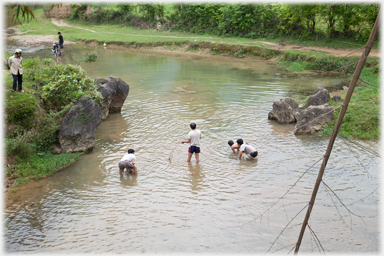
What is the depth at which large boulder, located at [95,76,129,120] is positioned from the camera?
14.5 meters

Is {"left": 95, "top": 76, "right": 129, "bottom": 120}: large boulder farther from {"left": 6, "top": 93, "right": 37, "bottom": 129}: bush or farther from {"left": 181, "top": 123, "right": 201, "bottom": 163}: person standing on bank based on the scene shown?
{"left": 181, "top": 123, "right": 201, "bottom": 163}: person standing on bank

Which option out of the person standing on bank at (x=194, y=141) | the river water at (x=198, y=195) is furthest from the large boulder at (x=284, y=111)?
the person standing on bank at (x=194, y=141)

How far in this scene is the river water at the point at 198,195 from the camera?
21.5 feet

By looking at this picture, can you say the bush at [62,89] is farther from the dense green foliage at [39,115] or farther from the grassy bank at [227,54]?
the grassy bank at [227,54]

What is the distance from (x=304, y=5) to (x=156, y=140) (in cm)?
2256

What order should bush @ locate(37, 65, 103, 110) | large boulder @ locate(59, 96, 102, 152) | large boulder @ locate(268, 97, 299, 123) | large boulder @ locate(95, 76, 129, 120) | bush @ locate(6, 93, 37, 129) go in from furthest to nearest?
large boulder @ locate(95, 76, 129, 120)
large boulder @ locate(268, 97, 299, 123)
bush @ locate(37, 65, 103, 110)
large boulder @ locate(59, 96, 102, 152)
bush @ locate(6, 93, 37, 129)

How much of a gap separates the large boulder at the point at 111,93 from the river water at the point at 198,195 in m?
0.55

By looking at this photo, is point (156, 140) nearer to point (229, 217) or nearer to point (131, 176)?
point (131, 176)

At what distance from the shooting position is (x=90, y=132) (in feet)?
36.6

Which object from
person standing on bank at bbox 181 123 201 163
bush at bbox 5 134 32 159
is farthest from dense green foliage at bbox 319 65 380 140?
bush at bbox 5 134 32 159

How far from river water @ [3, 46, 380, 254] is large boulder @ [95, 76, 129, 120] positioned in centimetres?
55

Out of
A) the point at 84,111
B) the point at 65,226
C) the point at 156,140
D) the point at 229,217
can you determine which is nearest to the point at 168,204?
the point at 229,217

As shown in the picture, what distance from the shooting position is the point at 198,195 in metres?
8.40

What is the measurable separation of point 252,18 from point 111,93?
2624 cm
